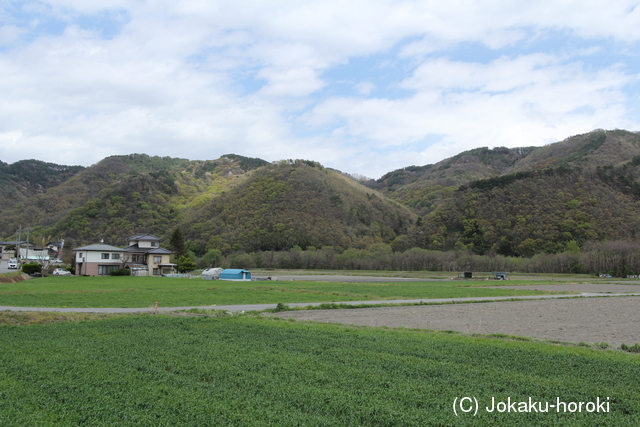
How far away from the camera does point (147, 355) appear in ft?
36.2

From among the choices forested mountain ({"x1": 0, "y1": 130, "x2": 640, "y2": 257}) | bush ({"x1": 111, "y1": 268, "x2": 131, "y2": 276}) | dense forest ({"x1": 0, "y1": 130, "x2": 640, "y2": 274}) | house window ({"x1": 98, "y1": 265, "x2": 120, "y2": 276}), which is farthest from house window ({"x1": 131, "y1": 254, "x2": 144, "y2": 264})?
forested mountain ({"x1": 0, "y1": 130, "x2": 640, "y2": 257})

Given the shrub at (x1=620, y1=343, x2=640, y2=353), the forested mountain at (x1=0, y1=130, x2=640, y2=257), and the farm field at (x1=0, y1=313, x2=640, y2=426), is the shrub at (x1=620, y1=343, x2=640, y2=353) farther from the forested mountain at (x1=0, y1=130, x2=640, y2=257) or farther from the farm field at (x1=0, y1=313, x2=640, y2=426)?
the forested mountain at (x1=0, y1=130, x2=640, y2=257)

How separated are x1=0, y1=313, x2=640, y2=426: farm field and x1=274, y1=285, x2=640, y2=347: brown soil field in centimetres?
366

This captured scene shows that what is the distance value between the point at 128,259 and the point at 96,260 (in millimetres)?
5882

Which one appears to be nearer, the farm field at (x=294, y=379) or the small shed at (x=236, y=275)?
the farm field at (x=294, y=379)

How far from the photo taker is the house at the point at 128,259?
66062 mm

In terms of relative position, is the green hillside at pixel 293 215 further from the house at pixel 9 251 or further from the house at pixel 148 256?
the house at pixel 148 256

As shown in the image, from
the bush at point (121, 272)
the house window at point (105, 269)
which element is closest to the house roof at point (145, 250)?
the house window at point (105, 269)

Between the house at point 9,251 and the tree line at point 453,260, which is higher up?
the house at point 9,251

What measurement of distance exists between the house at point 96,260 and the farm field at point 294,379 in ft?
185

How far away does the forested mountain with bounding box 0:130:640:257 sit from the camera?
97062 millimetres

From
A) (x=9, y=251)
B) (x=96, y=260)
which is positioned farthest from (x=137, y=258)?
(x=9, y=251)

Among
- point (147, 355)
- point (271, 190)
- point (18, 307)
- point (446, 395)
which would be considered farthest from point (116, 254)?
point (271, 190)

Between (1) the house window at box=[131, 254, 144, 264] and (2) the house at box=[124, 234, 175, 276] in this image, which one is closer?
(2) the house at box=[124, 234, 175, 276]
